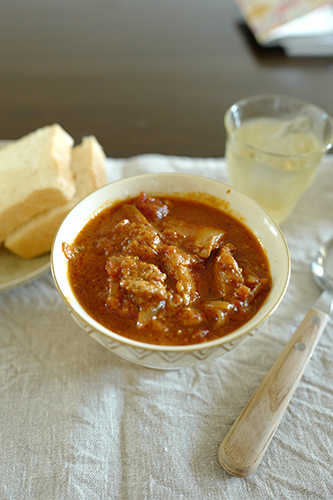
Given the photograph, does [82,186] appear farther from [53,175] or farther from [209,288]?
[209,288]

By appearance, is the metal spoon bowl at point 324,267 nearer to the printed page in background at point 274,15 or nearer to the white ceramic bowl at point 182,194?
the white ceramic bowl at point 182,194

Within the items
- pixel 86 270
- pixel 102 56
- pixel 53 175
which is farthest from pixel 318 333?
pixel 102 56

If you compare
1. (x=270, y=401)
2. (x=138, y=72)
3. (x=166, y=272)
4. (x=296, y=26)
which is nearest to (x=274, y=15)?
(x=296, y=26)

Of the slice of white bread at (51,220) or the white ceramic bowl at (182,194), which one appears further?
the slice of white bread at (51,220)

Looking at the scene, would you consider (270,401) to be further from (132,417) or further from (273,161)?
(273,161)

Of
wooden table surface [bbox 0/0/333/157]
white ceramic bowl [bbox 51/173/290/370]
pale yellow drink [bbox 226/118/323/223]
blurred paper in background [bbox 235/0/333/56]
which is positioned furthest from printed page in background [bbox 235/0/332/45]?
white ceramic bowl [bbox 51/173/290/370]

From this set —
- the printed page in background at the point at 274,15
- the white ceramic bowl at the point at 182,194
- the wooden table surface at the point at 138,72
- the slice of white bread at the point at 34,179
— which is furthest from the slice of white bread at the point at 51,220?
the printed page in background at the point at 274,15
